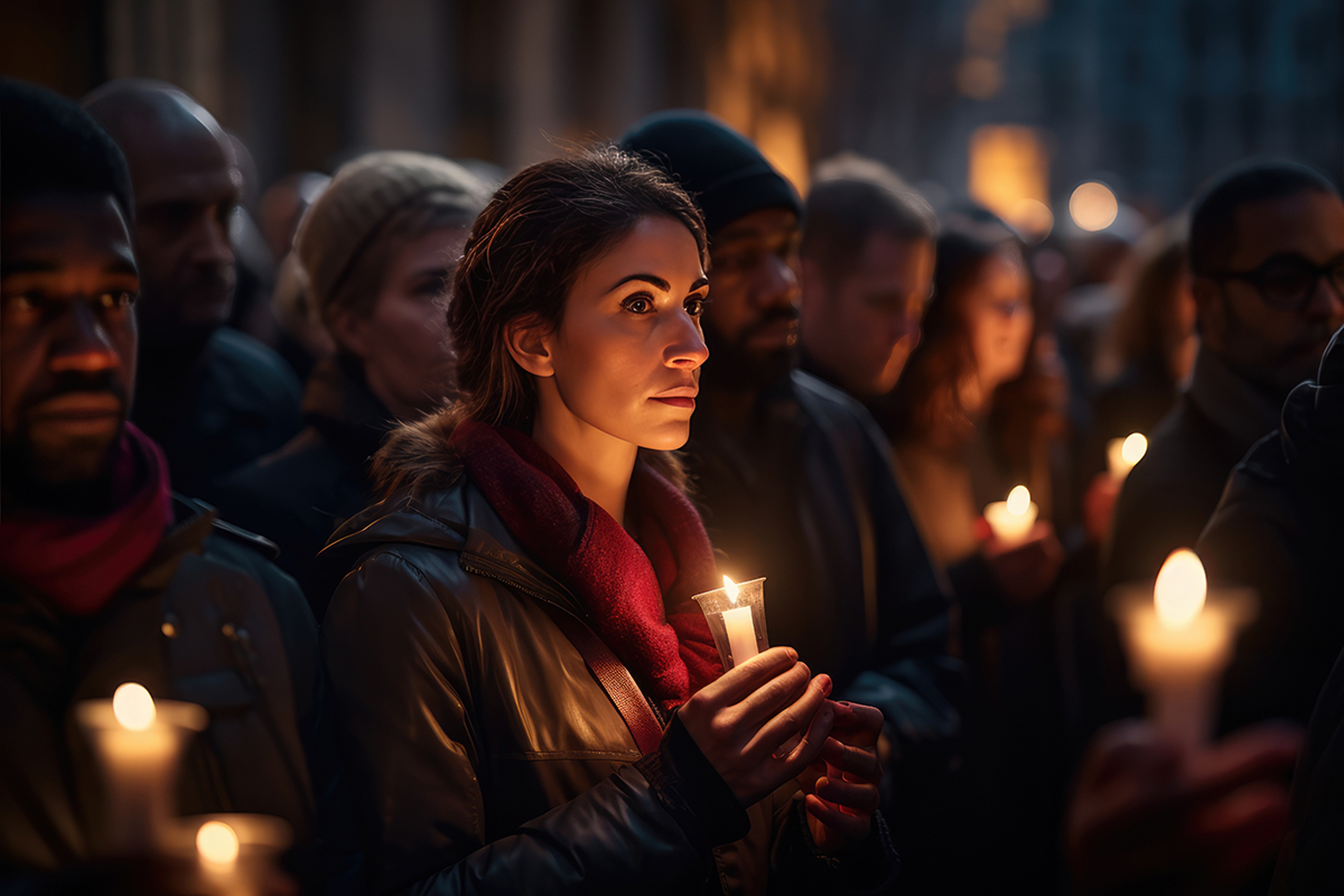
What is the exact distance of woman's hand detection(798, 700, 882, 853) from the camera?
1.90m

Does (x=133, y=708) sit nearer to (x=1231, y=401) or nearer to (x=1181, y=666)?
(x=1181, y=666)

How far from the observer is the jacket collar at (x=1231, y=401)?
2.83 m

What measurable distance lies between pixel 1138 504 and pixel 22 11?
7.34 meters

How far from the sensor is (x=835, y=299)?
12.3ft

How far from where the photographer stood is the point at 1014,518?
3492mm

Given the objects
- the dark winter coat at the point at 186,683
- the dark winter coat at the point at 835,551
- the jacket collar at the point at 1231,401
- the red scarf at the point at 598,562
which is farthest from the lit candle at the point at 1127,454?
the dark winter coat at the point at 186,683

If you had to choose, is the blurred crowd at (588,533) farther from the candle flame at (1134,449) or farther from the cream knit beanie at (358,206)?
the candle flame at (1134,449)

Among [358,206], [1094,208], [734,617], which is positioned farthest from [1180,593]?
[1094,208]

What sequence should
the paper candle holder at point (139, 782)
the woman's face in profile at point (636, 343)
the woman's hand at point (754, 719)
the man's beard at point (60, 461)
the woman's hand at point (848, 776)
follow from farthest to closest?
the woman's face in profile at point (636, 343)
the woman's hand at point (848, 776)
the woman's hand at point (754, 719)
the man's beard at point (60, 461)
the paper candle holder at point (139, 782)

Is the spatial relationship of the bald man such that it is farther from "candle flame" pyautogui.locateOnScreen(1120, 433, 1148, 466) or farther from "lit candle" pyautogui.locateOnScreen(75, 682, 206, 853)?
"candle flame" pyautogui.locateOnScreen(1120, 433, 1148, 466)

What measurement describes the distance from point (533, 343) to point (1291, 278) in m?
2.07

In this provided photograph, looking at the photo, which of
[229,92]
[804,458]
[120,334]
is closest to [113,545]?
[120,334]

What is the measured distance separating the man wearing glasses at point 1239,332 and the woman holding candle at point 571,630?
1344 millimetres

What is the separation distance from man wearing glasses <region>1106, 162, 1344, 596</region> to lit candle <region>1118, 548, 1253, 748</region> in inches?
77.2
